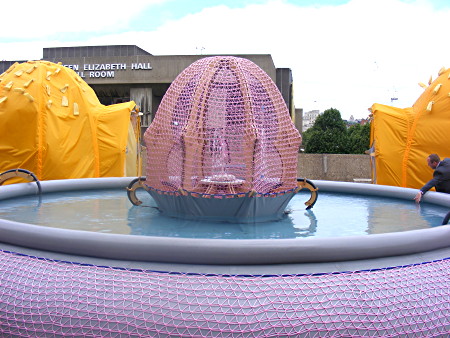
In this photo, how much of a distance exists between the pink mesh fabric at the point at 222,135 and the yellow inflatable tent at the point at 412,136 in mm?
4784

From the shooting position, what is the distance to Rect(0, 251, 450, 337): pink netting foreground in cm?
276

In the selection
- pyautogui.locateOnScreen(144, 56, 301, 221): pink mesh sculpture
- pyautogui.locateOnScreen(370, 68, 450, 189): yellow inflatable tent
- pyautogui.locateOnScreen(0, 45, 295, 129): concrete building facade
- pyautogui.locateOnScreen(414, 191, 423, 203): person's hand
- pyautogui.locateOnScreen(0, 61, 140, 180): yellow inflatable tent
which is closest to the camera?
pyautogui.locateOnScreen(144, 56, 301, 221): pink mesh sculpture

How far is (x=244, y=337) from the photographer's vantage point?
107 inches

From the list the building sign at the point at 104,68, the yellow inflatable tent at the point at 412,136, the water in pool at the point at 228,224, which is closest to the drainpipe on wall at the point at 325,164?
the yellow inflatable tent at the point at 412,136

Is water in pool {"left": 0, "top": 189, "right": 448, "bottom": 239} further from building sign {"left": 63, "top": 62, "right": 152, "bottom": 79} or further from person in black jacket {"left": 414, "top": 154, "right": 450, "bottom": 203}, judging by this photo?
building sign {"left": 63, "top": 62, "right": 152, "bottom": 79}

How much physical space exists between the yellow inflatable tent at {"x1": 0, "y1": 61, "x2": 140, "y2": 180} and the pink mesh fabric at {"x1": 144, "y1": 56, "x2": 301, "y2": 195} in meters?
A: 4.80

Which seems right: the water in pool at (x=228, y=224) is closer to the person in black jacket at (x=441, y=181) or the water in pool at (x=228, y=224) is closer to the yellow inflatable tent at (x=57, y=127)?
the person in black jacket at (x=441, y=181)

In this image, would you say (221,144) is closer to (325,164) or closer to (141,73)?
(325,164)

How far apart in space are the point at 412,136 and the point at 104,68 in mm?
24880

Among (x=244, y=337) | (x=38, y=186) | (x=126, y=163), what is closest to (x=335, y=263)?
(x=244, y=337)

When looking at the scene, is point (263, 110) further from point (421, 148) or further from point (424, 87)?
point (424, 87)

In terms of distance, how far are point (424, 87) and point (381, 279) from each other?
28.2 ft

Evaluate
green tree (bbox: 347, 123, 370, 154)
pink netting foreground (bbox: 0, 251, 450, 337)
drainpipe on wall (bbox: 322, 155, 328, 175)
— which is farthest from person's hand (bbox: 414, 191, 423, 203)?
green tree (bbox: 347, 123, 370, 154)

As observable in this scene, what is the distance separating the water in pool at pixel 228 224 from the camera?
4.96 m
